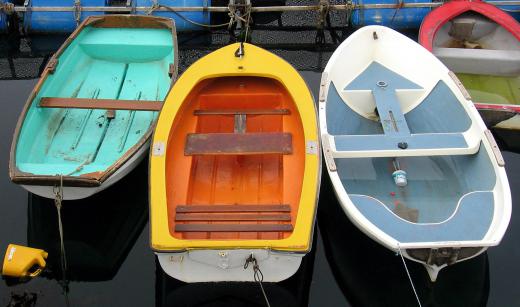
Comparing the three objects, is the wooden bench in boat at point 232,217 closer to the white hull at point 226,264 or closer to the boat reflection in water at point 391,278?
the white hull at point 226,264

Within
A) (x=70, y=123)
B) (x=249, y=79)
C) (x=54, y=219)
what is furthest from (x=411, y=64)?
(x=54, y=219)

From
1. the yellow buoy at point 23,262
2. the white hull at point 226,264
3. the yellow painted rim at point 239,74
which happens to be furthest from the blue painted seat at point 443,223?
the yellow buoy at point 23,262

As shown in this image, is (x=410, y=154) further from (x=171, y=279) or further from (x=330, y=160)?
(x=171, y=279)

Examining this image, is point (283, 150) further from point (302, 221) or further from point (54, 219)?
point (54, 219)

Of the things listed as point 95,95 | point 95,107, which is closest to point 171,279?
point 95,107

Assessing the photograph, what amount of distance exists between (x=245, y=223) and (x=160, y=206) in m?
0.77

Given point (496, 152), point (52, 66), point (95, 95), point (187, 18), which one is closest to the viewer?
point (496, 152)

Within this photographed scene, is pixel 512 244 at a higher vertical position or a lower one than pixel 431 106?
lower

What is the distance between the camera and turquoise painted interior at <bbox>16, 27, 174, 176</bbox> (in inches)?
203

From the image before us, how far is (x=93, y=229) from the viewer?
5.12 metres

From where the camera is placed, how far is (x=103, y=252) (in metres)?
4.98

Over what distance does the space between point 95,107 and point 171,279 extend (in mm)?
2143

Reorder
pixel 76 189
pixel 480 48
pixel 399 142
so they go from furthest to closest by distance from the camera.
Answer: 1. pixel 480 48
2. pixel 399 142
3. pixel 76 189

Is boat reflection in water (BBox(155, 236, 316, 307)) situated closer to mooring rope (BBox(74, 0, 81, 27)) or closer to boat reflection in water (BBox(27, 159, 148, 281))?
boat reflection in water (BBox(27, 159, 148, 281))
